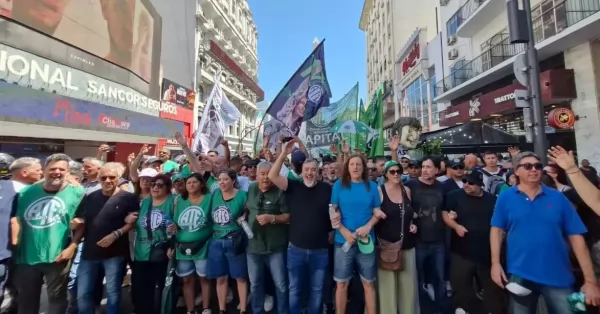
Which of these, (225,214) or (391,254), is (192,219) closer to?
(225,214)

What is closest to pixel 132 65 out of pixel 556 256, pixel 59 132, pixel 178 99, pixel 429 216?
pixel 178 99

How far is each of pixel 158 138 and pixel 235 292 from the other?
1566 centimetres

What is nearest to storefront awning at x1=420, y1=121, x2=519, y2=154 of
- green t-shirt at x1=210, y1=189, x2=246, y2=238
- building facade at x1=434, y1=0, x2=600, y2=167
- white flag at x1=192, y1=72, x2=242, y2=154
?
building facade at x1=434, y1=0, x2=600, y2=167

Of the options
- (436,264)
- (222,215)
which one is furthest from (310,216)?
(436,264)

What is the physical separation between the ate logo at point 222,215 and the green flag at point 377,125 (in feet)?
17.5

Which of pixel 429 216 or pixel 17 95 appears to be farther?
pixel 17 95

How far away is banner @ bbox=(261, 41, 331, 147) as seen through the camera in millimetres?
6496

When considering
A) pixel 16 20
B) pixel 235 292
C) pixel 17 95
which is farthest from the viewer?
pixel 16 20

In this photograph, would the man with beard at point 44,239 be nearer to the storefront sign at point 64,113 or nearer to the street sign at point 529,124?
the street sign at point 529,124

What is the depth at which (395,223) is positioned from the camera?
318 centimetres

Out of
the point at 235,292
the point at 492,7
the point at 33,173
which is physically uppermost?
the point at 492,7

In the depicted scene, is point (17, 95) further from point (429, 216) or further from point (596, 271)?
point (596, 271)

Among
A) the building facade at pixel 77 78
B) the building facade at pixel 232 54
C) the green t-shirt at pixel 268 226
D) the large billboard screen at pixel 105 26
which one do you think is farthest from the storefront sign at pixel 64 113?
the green t-shirt at pixel 268 226

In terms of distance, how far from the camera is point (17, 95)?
9.19m
